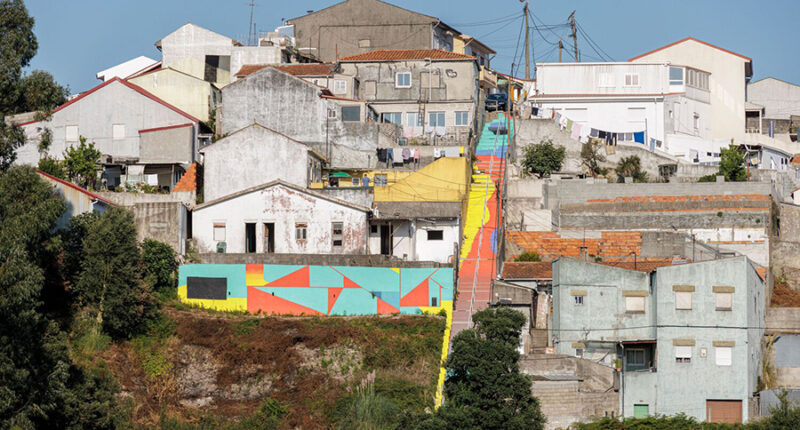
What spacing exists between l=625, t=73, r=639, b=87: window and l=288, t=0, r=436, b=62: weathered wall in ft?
45.0

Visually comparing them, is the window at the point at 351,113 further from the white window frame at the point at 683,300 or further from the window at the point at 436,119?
the white window frame at the point at 683,300

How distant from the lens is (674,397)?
4819 cm

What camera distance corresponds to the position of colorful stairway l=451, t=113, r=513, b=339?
5275 centimetres

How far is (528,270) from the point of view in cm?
5344

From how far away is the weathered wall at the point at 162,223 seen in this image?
55656 mm

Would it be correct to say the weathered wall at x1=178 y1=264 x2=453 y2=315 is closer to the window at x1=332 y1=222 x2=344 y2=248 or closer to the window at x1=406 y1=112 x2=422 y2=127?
the window at x1=332 y1=222 x2=344 y2=248

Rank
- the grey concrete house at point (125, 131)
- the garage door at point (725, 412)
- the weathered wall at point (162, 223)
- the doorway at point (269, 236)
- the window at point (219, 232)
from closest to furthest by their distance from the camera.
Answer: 1. the garage door at point (725, 412)
2. the weathered wall at point (162, 223)
3. the doorway at point (269, 236)
4. the window at point (219, 232)
5. the grey concrete house at point (125, 131)

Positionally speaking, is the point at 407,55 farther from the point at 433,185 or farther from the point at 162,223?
the point at 162,223

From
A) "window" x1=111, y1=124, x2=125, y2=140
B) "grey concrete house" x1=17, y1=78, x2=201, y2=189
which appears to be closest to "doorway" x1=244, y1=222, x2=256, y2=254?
"grey concrete house" x1=17, y1=78, x2=201, y2=189

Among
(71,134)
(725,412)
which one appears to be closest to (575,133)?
(725,412)

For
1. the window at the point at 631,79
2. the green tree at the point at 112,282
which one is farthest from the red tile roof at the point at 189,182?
the window at the point at 631,79

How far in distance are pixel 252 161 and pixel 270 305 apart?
907 cm

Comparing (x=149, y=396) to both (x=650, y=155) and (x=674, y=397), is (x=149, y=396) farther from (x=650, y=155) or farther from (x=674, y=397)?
(x=650, y=155)

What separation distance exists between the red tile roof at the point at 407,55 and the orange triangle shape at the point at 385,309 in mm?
23859
